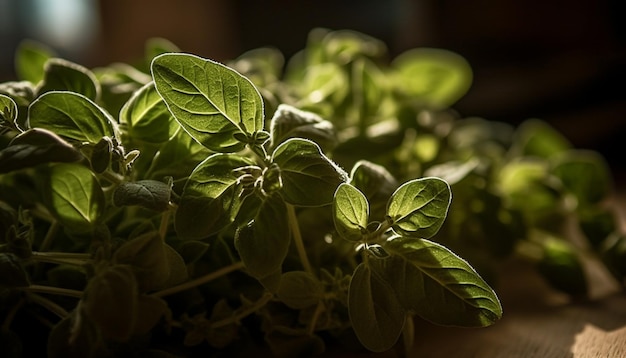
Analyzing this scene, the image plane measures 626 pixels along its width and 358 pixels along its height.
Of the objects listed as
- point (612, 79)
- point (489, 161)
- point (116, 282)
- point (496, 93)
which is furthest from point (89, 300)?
point (612, 79)

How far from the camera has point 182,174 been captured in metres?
0.39

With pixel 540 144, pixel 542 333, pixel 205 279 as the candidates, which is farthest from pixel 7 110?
pixel 540 144

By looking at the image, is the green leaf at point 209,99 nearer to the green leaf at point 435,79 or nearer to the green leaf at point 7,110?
the green leaf at point 7,110

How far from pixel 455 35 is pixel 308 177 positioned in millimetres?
980

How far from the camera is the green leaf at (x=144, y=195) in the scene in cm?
32

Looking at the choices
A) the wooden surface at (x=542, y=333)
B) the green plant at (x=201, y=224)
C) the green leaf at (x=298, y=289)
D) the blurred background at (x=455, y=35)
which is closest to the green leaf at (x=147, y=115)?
the green plant at (x=201, y=224)

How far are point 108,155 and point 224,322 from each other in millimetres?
116

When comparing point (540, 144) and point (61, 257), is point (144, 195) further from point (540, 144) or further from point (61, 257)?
point (540, 144)

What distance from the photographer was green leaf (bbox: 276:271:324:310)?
1.26 ft

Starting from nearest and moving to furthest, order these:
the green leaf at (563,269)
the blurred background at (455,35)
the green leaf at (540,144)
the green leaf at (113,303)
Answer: the green leaf at (113,303) < the green leaf at (563,269) < the green leaf at (540,144) < the blurred background at (455,35)

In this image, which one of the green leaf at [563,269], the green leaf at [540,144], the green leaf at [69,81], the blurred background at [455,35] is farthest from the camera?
the blurred background at [455,35]

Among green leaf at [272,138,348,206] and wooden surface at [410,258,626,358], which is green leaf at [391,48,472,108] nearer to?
wooden surface at [410,258,626,358]

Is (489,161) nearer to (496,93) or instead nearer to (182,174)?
(182,174)

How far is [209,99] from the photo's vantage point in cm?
36
